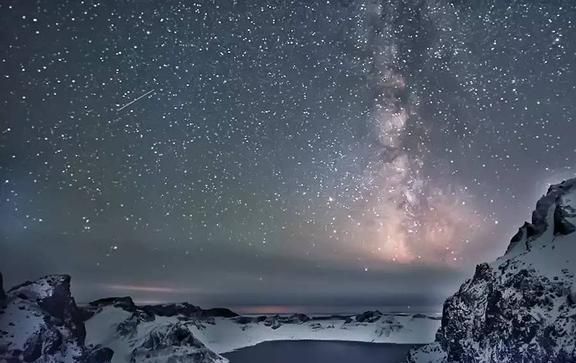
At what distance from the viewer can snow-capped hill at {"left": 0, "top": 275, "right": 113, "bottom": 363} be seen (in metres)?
83.0

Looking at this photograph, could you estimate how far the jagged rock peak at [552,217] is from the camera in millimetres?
62500

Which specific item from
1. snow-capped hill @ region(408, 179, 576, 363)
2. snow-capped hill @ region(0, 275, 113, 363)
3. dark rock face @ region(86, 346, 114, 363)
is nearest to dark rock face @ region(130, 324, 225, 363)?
dark rock face @ region(86, 346, 114, 363)

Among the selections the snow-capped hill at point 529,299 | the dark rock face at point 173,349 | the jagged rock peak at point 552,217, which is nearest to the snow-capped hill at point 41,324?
the dark rock face at point 173,349

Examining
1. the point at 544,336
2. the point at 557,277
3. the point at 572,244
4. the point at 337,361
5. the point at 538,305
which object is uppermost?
the point at 572,244

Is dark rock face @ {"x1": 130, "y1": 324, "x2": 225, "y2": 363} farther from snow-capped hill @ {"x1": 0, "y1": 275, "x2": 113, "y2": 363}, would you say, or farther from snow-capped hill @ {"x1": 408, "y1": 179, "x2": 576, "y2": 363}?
snow-capped hill @ {"x1": 408, "y1": 179, "x2": 576, "y2": 363}

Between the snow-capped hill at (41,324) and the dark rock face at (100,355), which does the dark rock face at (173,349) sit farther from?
the snow-capped hill at (41,324)

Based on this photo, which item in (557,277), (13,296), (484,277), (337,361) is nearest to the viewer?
(557,277)

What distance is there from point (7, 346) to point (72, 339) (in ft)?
55.0

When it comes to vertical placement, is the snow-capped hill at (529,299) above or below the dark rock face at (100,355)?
above

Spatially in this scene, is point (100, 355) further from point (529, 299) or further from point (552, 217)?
point (552, 217)

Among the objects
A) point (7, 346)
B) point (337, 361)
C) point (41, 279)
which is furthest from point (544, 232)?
point (337, 361)

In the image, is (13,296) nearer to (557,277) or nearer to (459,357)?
(459,357)

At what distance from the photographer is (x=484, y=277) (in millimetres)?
77562

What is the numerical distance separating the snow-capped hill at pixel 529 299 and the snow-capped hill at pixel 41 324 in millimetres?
81058
